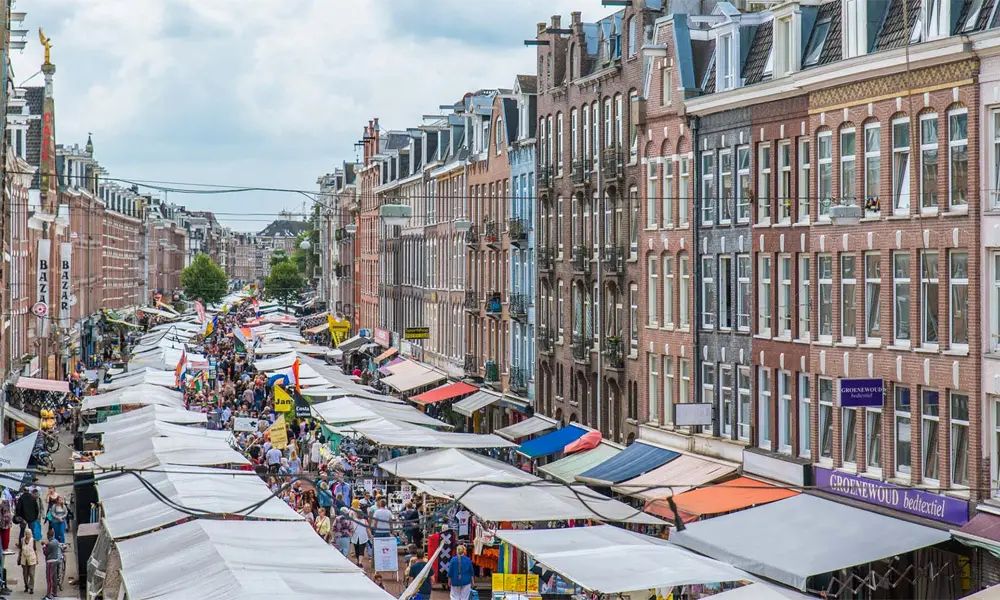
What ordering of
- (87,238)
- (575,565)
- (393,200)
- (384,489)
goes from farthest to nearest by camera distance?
1. (87,238)
2. (393,200)
3. (384,489)
4. (575,565)

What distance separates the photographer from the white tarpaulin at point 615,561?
1798 cm

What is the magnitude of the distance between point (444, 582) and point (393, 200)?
173ft

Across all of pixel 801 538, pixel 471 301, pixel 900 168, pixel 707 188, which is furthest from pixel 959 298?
pixel 471 301

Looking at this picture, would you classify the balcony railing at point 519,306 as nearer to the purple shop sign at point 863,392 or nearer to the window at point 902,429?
the purple shop sign at point 863,392

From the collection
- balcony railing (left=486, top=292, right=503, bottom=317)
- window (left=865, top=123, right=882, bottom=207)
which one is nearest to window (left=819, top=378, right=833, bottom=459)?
window (left=865, top=123, right=882, bottom=207)

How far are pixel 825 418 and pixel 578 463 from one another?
379 inches

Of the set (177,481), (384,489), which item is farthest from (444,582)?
(384,489)

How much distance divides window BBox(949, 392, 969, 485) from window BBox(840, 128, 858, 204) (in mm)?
4744

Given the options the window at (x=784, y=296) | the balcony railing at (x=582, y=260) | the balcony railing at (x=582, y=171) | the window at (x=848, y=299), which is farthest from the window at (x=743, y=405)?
the balcony railing at (x=582, y=171)

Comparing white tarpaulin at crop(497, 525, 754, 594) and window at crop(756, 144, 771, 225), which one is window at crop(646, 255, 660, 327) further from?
white tarpaulin at crop(497, 525, 754, 594)

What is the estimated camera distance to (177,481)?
84.8ft

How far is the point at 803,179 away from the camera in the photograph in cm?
2994

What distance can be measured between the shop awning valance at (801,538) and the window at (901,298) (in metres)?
3.33

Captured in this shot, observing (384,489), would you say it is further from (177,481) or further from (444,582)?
(177,481)
